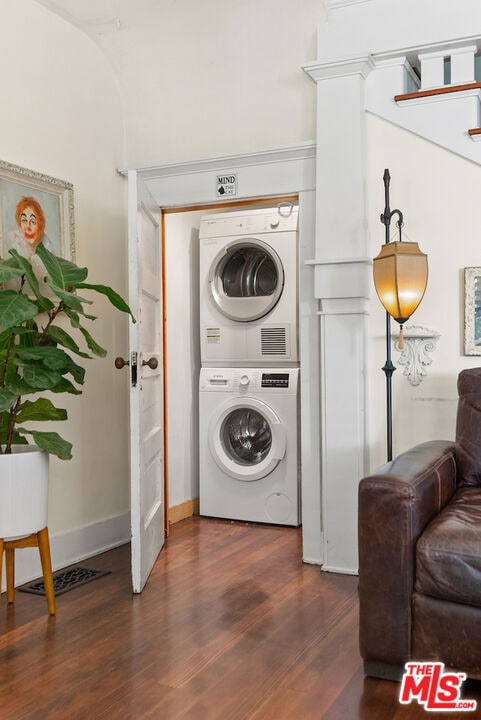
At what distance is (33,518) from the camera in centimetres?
266

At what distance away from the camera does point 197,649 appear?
240cm

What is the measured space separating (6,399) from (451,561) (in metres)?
1.54

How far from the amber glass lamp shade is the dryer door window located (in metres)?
1.65

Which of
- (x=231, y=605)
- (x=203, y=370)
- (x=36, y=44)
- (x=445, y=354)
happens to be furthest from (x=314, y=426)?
(x=36, y=44)

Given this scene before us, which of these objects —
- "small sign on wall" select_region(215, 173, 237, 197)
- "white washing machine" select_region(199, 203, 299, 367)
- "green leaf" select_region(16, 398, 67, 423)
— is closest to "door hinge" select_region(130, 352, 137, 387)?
"green leaf" select_region(16, 398, 67, 423)

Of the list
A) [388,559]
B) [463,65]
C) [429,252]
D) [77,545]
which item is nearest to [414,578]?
[388,559]

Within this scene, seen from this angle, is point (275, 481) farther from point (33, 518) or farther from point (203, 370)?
point (33, 518)

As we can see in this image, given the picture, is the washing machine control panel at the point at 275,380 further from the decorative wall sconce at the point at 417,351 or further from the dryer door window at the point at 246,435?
the decorative wall sconce at the point at 417,351

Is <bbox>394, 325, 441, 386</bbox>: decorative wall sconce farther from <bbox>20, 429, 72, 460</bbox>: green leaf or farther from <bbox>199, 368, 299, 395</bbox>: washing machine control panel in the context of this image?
<bbox>20, 429, 72, 460</bbox>: green leaf

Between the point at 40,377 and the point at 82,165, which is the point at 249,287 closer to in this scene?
the point at 82,165

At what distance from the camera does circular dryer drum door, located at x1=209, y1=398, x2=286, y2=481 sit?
13.8ft

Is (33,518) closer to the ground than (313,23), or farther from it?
closer to the ground

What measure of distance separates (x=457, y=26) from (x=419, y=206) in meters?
0.75

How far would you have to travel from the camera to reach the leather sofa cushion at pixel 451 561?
1.98 metres
